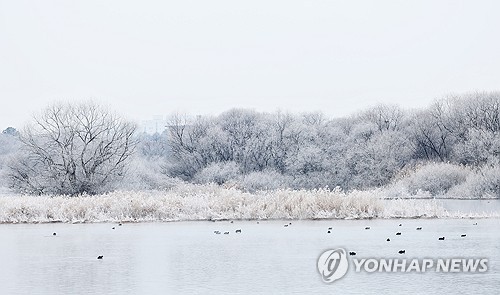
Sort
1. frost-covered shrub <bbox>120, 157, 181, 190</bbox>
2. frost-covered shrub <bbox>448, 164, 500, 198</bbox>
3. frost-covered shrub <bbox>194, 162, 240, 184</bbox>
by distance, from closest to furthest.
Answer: frost-covered shrub <bbox>448, 164, 500, 198</bbox> → frost-covered shrub <bbox>120, 157, 181, 190</bbox> → frost-covered shrub <bbox>194, 162, 240, 184</bbox>

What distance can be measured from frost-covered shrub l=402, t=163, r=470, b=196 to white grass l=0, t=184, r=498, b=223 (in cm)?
2008

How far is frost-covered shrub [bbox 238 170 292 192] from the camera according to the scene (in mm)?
66375

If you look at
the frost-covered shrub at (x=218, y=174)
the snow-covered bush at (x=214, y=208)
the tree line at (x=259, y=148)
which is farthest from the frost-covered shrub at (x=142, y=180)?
the snow-covered bush at (x=214, y=208)

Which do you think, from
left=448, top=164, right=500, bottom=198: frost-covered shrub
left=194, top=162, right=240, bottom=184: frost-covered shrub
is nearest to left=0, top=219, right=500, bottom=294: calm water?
left=448, top=164, right=500, bottom=198: frost-covered shrub

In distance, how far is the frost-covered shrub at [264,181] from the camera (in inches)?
2613

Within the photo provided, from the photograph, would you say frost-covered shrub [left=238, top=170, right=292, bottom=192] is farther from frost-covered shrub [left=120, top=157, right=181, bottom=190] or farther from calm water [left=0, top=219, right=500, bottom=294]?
calm water [left=0, top=219, right=500, bottom=294]

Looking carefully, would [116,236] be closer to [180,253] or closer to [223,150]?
[180,253]

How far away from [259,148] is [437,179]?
24136 mm

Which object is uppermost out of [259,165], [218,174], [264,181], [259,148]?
[259,148]

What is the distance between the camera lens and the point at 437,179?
175 ft

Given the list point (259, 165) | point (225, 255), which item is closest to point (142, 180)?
→ point (259, 165)

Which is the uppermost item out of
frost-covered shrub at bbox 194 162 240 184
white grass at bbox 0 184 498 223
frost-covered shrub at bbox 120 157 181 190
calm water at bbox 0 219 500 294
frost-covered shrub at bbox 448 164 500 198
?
frost-covered shrub at bbox 194 162 240 184

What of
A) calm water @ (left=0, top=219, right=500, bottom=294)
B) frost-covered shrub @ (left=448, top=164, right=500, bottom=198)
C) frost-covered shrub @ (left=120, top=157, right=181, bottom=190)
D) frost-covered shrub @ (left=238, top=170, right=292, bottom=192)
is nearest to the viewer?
calm water @ (left=0, top=219, right=500, bottom=294)

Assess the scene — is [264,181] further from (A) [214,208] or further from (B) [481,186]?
(A) [214,208]
